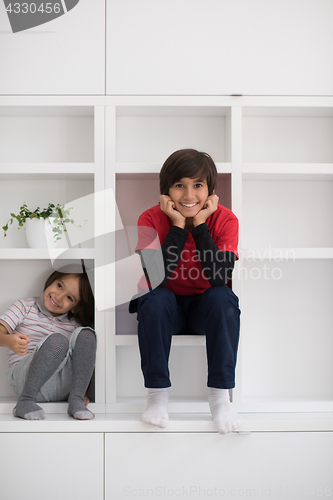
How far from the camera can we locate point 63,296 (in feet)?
4.55

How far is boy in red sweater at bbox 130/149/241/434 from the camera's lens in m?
1.12

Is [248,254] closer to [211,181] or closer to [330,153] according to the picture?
[211,181]

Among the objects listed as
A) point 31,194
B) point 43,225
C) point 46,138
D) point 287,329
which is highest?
point 46,138

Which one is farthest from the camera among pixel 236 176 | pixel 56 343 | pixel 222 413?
pixel 236 176

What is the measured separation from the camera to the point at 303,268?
152cm

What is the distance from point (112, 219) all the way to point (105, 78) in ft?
1.52

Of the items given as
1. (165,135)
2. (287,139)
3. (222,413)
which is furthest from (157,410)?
(287,139)

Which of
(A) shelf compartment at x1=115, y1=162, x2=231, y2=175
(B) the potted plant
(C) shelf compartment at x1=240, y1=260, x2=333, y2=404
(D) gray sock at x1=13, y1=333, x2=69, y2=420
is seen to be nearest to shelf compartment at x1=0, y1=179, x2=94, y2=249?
(B) the potted plant

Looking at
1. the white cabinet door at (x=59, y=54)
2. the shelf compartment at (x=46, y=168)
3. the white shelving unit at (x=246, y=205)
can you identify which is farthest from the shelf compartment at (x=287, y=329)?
the white cabinet door at (x=59, y=54)

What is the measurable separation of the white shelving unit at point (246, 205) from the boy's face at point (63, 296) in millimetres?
118

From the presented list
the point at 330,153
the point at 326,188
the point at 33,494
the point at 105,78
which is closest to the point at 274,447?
the point at 33,494

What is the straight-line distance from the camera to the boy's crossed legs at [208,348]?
3.66 ft

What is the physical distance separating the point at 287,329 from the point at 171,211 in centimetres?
62

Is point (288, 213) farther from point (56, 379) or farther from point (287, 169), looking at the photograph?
point (56, 379)
